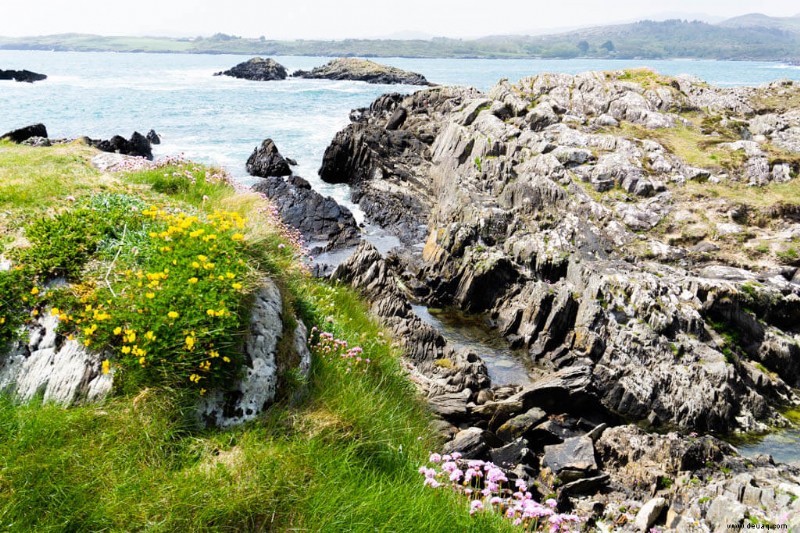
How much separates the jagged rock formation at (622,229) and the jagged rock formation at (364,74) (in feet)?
302

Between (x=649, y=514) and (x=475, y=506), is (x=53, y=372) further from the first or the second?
(x=649, y=514)

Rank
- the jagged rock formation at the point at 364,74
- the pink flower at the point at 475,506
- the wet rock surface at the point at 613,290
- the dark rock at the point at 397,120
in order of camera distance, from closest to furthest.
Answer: the pink flower at the point at 475,506 → the wet rock surface at the point at 613,290 → the dark rock at the point at 397,120 → the jagged rock formation at the point at 364,74

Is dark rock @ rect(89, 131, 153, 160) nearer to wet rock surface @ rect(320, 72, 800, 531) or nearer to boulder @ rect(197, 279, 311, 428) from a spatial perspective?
wet rock surface @ rect(320, 72, 800, 531)

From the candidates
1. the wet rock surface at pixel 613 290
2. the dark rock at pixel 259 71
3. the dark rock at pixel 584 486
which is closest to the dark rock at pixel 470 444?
the wet rock surface at pixel 613 290

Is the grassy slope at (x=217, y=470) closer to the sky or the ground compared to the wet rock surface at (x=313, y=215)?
closer to the sky

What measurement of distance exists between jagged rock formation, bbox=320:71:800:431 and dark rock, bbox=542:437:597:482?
147 inches

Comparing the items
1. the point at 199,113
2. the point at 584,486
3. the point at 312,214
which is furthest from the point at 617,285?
the point at 199,113

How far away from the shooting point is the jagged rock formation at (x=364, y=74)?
12925 centimetres

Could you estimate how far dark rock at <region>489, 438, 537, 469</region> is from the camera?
11.3 m

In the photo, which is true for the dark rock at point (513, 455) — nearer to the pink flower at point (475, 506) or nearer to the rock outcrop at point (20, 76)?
the pink flower at point (475, 506)

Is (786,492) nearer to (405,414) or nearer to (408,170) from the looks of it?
(405,414)

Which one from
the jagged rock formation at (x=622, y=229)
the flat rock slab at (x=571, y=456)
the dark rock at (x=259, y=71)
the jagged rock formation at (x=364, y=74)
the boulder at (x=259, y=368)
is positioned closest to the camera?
the boulder at (x=259, y=368)

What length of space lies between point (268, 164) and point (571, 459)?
1369 inches

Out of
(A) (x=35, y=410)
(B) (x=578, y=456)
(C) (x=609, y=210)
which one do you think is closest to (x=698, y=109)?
(C) (x=609, y=210)
